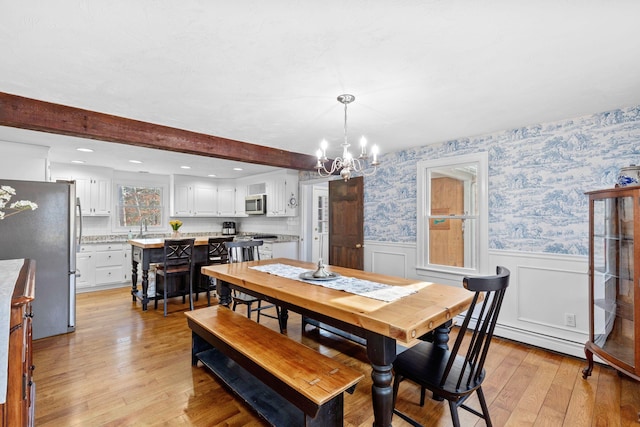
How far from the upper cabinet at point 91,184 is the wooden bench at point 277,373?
4384 mm

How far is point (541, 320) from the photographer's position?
306cm

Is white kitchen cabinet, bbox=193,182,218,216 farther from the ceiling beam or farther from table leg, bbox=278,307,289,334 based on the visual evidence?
table leg, bbox=278,307,289,334

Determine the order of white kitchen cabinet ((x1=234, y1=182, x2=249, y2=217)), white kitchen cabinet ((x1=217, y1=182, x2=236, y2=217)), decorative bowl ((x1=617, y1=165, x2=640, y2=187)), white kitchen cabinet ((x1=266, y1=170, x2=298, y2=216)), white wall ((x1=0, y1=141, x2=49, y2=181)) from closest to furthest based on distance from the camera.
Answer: decorative bowl ((x1=617, y1=165, x2=640, y2=187)), white wall ((x1=0, y1=141, x2=49, y2=181)), white kitchen cabinet ((x1=266, y1=170, x2=298, y2=216)), white kitchen cabinet ((x1=234, y1=182, x2=249, y2=217)), white kitchen cabinet ((x1=217, y1=182, x2=236, y2=217))

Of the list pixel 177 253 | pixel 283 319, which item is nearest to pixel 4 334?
pixel 283 319

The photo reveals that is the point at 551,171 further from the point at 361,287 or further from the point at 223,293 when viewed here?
the point at 223,293

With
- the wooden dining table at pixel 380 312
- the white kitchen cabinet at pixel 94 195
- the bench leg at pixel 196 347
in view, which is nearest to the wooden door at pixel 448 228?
the wooden dining table at pixel 380 312

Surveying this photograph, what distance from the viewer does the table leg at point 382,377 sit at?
5.09ft

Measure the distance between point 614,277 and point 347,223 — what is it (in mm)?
3089

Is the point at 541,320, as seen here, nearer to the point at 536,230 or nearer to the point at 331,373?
the point at 536,230

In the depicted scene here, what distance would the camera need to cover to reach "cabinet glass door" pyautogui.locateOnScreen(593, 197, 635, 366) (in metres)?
2.24

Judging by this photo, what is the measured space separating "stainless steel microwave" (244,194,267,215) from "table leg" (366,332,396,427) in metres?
4.87

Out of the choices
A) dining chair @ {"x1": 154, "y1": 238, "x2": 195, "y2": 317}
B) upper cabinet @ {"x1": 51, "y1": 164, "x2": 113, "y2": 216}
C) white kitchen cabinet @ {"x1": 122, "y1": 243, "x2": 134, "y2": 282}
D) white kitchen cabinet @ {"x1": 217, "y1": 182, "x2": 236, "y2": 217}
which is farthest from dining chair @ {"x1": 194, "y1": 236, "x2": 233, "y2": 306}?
white kitchen cabinet @ {"x1": 217, "y1": 182, "x2": 236, "y2": 217}

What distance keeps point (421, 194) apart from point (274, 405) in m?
3.01

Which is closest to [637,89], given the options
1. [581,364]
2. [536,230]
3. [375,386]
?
[536,230]
